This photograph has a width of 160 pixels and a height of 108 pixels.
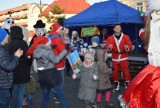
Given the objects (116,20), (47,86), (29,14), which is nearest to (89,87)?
(47,86)

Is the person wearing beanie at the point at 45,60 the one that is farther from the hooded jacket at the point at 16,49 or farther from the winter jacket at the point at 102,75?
the winter jacket at the point at 102,75

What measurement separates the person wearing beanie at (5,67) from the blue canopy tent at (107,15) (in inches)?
220

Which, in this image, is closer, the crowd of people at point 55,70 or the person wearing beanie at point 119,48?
the crowd of people at point 55,70

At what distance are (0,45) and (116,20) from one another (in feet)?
19.1

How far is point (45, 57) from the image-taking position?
5.42m

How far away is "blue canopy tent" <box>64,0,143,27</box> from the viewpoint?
32.8ft

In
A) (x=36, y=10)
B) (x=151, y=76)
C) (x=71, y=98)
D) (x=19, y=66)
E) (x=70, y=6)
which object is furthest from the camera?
(x=36, y=10)

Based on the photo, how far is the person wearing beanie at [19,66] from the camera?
17.1 feet

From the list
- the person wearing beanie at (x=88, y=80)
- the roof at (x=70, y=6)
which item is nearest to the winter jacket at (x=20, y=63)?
the person wearing beanie at (x=88, y=80)

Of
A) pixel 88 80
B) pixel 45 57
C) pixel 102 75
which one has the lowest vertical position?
pixel 102 75

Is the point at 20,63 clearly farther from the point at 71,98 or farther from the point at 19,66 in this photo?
the point at 71,98

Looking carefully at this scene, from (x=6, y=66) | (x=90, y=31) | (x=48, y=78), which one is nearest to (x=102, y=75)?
(x=48, y=78)

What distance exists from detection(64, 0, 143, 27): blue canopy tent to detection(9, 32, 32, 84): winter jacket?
495 cm

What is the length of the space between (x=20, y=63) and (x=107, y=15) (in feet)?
17.5
